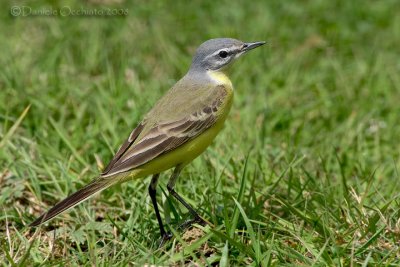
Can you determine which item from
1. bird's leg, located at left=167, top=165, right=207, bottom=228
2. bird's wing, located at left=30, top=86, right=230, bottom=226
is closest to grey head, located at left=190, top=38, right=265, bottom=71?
bird's wing, located at left=30, top=86, right=230, bottom=226

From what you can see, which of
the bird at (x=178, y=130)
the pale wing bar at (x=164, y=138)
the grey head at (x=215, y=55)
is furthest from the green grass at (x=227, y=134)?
the grey head at (x=215, y=55)

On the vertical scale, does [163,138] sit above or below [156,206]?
above

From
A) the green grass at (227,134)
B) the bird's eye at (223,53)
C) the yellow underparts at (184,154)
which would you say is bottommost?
the green grass at (227,134)

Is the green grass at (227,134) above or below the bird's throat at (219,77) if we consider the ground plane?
below

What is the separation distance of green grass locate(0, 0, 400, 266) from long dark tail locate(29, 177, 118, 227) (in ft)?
0.60

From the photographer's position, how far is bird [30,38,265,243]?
224 inches

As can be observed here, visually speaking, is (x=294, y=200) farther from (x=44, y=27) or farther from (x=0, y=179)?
(x=44, y=27)

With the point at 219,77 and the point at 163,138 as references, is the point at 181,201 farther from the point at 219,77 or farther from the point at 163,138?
the point at 219,77

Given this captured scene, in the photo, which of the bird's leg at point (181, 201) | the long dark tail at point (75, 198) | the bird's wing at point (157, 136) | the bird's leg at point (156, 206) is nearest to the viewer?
the long dark tail at point (75, 198)

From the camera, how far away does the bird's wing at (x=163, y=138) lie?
5.71 metres

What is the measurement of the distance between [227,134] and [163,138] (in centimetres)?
185

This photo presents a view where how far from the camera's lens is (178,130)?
5934 millimetres

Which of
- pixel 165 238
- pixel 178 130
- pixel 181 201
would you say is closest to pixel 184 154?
pixel 178 130

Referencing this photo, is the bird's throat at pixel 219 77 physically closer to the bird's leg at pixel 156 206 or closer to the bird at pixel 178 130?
the bird at pixel 178 130
